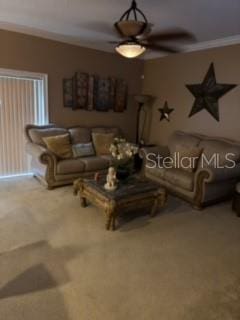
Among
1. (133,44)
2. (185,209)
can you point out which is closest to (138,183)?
(185,209)

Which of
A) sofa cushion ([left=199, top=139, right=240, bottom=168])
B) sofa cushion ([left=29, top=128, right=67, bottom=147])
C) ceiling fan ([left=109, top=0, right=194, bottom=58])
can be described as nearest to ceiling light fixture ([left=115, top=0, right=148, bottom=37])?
ceiling fan ([left=109, top=0, right=194, bottom=58])

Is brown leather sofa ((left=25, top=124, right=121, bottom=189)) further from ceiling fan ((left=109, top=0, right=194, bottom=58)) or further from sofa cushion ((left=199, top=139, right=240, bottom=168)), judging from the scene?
ceiling fan ((left=109, top=0, right=194, bottom=58))

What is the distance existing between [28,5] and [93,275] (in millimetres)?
3370

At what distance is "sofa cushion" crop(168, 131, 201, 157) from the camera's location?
15.4ft

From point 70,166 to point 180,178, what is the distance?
183 centimetres

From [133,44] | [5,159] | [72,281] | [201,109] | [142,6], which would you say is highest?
[142,6]

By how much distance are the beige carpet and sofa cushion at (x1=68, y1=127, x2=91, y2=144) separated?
1632 millimetres

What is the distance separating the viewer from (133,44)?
10.2 ft

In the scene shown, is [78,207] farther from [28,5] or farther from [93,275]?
[28,5]

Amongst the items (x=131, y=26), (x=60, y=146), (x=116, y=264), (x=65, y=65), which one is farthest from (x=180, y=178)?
(x=65, y=65)

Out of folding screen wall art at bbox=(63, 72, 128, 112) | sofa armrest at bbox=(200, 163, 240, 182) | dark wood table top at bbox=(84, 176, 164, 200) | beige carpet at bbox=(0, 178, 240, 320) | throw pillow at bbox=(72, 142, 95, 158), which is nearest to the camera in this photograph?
beige carpet at bbox=(0, 178, 240, 320)

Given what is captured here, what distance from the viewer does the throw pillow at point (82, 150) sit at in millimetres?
4859

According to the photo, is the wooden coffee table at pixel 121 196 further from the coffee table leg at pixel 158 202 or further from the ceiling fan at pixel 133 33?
the ceiling fan at pixel 133 33

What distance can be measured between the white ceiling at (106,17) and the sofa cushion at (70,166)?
7.27 feet
